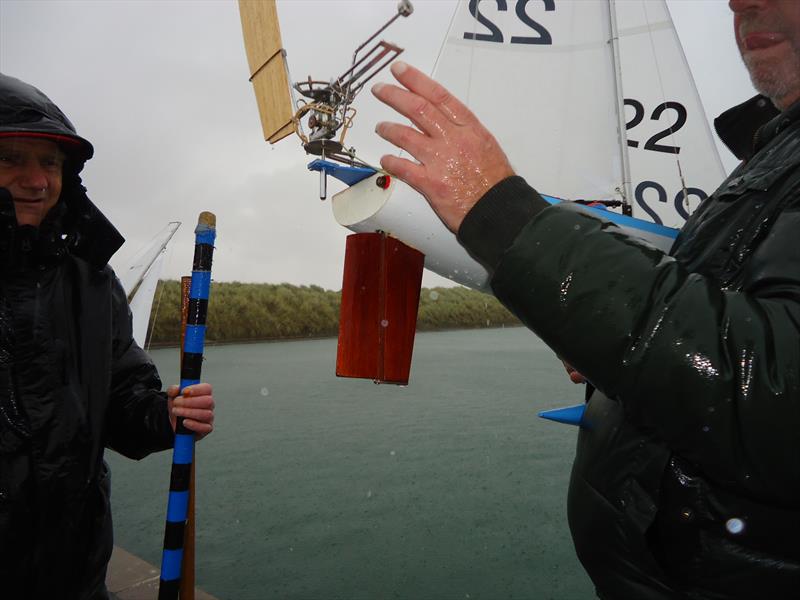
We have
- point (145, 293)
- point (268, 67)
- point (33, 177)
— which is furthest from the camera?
point (145, 293)

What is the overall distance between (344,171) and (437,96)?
91 cm

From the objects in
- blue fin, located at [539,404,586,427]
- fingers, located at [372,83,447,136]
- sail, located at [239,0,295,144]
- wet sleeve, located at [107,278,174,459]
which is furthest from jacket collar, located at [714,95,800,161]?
sail, located at [239,0,295,144]

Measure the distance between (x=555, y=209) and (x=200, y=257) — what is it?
1757 millimetres

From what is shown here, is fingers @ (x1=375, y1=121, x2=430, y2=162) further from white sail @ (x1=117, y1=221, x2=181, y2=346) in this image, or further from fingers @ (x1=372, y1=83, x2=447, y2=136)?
white sail @ (x1=117, y1=221, x2=181, y2=346)

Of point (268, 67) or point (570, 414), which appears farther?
point (268, 67)

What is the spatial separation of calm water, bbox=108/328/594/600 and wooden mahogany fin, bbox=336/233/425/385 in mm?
4023

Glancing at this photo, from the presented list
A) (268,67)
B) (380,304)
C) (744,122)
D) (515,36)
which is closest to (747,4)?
(744,122)

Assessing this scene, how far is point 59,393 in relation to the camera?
5.97 feet

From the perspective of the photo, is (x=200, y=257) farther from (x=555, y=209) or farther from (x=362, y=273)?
(x=555, y=209)

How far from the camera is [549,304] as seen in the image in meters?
0.80

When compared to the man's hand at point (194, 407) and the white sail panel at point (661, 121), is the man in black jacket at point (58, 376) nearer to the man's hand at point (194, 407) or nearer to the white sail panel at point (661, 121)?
the man's hand at point (194, 407)

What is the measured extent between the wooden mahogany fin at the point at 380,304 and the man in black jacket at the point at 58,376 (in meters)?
0.70

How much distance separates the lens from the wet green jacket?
70 centimetres

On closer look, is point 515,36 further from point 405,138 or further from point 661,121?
point 405,138
